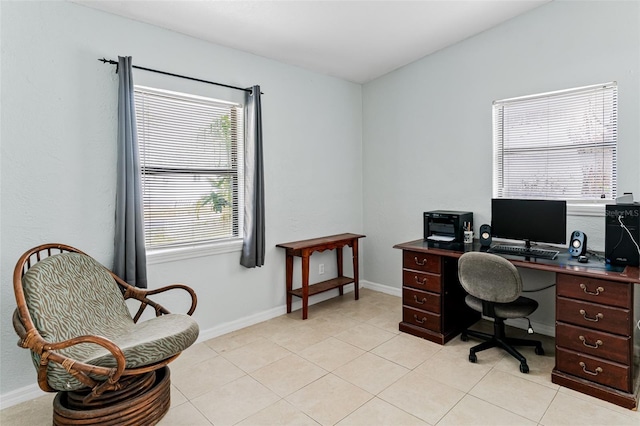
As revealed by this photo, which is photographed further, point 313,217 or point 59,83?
point 313,217

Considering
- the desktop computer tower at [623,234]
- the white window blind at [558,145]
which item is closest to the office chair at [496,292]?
the desktop computer tower at [623,234]

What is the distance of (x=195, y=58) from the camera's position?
10.3 feet

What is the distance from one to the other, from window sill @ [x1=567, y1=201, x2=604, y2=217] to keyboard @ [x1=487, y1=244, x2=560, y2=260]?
407mm

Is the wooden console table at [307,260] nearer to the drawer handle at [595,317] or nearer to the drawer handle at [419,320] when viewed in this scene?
the drawer handle at [419,320]

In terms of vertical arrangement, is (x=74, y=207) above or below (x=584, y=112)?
below

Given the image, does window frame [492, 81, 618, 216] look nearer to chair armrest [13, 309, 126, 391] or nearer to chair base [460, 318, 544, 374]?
chair base [460, 318, 544, 374]

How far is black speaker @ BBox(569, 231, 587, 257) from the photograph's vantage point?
8.52 feet

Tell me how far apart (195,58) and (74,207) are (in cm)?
158

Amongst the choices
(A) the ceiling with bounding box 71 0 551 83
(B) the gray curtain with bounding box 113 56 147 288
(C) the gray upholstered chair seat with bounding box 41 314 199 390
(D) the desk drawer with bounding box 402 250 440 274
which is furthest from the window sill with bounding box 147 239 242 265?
(A) the ceiling with bounding box 71 0 551 83

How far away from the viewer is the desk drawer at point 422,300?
121 inches

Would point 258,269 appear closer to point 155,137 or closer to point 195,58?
point 155,137

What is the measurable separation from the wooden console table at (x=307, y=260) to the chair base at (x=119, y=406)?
1.74m

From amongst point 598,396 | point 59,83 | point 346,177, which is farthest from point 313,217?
point 598,396

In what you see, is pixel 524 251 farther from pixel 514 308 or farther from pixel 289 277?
pixel 289 277
